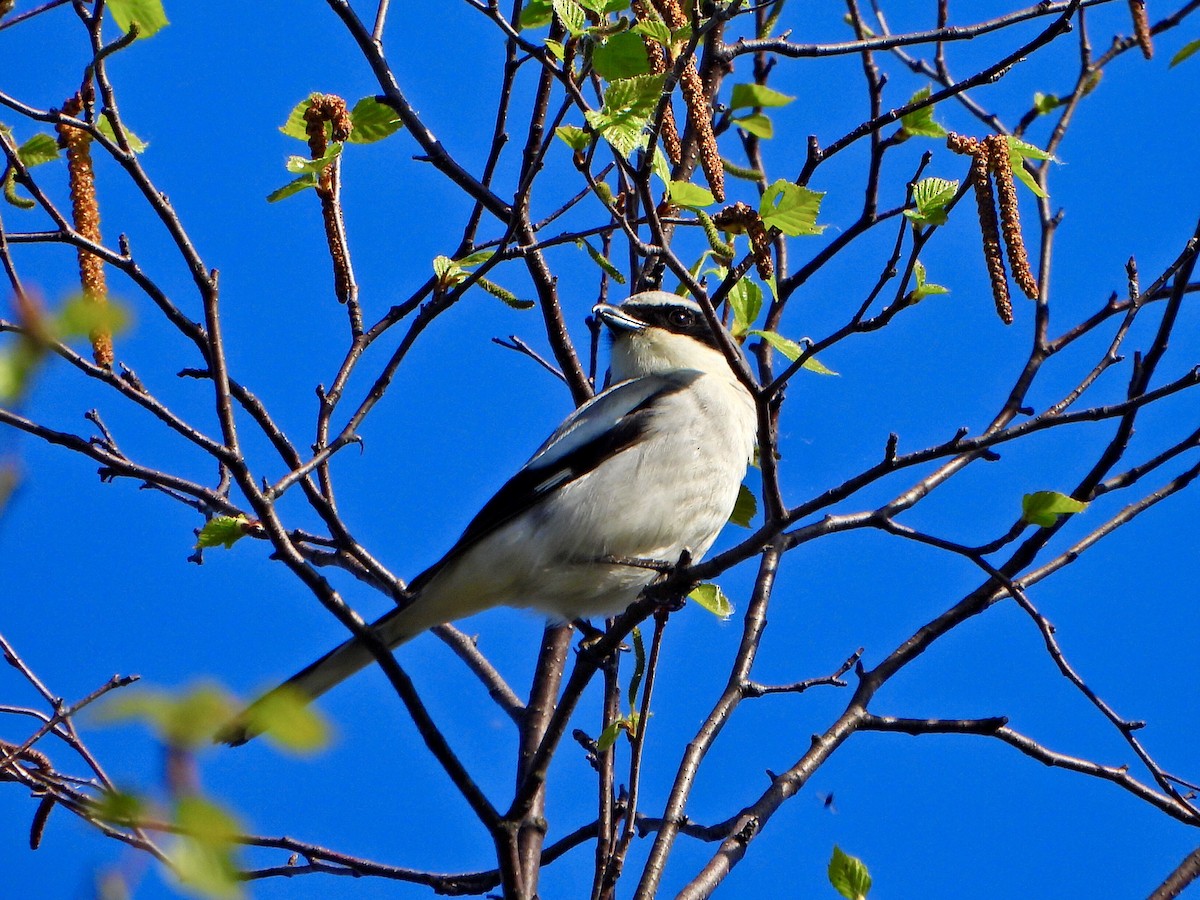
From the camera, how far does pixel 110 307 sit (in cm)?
111

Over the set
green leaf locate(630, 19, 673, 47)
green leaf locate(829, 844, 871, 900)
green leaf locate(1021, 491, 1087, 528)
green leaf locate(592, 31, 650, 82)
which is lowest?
green leaf locate(829, 844, 871, 900)

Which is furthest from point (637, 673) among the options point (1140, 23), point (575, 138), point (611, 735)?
point (1140, 23)

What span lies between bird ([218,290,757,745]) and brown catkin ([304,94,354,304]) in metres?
1.35

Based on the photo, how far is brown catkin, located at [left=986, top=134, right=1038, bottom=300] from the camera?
2934mm

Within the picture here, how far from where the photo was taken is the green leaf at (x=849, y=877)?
2.84 meters

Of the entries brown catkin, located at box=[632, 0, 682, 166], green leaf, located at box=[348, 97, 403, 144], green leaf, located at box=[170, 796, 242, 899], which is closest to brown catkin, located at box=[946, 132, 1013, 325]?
brown catkin, located at box=[632, 0, 682, 166]

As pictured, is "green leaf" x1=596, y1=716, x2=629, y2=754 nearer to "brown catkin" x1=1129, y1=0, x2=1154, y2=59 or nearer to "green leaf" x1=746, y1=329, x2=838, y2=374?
"green leaf" x1=746, y1=329, x2=838, y2=374

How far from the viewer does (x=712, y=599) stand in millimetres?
3789

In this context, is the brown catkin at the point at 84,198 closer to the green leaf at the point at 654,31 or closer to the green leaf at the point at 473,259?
the green leaf at the point at 473,259

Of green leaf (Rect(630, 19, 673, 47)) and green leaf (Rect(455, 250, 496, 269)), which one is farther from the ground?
green leaf (Rect(455, 250, 496, 269))

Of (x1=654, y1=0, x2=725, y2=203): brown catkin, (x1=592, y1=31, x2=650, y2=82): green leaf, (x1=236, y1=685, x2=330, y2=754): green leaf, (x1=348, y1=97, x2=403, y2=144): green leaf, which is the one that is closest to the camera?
(x1=236, y1=685, x2=330, y2=754): green leaf

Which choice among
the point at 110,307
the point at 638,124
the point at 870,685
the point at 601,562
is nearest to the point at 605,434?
the point at 601,562

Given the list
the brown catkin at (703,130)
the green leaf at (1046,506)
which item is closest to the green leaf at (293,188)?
the brown catkin at (703,130)

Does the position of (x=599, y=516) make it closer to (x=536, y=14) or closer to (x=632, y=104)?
(x=536, y=14)
